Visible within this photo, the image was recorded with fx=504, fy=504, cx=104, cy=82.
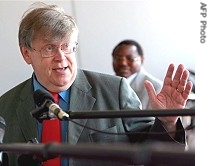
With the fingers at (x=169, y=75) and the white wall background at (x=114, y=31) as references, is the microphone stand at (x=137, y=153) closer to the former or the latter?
the fingers at (x=169, y=75)

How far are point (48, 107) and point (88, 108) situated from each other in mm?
489

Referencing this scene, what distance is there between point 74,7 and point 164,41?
714 mm

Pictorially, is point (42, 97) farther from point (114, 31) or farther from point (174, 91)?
point (114, 31)

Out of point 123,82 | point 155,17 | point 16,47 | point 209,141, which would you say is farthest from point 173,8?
point 209,141

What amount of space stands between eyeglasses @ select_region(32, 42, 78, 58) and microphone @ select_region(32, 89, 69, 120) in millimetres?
407

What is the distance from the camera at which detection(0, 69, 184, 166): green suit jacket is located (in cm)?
140

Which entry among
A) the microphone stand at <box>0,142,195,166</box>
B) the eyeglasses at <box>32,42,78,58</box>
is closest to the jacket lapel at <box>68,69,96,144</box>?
the eyeglasses at <box>32,42,78,58</box>

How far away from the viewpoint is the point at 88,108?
1444 millimetres

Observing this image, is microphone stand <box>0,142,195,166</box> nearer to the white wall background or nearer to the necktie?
the necktie

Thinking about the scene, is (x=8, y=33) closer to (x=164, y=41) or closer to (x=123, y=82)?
(x=164, y=41)

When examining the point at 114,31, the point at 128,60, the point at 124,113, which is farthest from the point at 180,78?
the point at 114,31

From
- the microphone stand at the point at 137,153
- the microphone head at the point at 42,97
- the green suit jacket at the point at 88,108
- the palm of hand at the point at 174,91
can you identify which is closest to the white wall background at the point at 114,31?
→ the green suit jacket at the point at 88,108

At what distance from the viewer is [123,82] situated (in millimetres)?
1500

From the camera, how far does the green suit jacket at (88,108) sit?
1.40m
